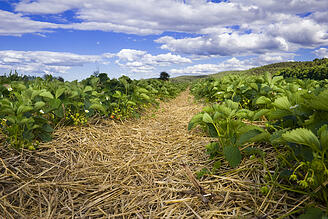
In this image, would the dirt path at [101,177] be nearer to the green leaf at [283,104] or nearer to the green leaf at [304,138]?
the green leaf at [304,138]

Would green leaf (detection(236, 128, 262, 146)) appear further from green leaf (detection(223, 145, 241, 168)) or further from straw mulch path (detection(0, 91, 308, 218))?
straw mulch path (detection(0, 91, 308, 218))

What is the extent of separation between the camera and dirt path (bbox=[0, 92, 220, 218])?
1.68 m

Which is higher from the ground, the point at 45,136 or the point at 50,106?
the point at 50,106

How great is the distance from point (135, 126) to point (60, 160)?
1.56 metres

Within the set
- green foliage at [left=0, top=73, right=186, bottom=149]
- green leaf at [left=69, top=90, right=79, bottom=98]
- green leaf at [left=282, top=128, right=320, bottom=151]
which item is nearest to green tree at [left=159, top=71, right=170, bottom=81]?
green foliage at [left=0, top=73, right=186, bottom=149]

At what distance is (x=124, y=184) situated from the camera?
6.54 feet

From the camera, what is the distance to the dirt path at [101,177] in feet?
5.50

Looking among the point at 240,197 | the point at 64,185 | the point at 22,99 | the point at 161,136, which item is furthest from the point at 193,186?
the point at 22,99

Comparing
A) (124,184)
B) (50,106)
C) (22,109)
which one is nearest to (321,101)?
(124,184)

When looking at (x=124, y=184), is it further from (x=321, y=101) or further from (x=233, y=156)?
(x=321, y=101)

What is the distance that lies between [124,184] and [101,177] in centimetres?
27

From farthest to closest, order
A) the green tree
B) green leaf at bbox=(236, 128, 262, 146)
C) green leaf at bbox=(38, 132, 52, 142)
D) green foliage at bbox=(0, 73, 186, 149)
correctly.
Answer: the green tree → green leaf at bbox=(38, 132, 52, 142) → green foliage at bbox=(0, 73, 186, 149) → green leaf at bbox=(236, 128, 262, 146)

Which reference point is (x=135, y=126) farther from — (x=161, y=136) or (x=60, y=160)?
(x=60, y=160)

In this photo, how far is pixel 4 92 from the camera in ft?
9.75
